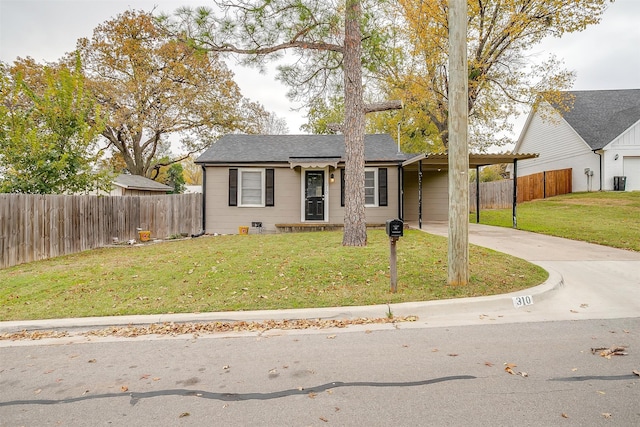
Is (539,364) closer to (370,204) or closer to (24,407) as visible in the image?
(24,407)

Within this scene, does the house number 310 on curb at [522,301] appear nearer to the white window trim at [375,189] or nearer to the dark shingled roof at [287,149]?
the white window trim at [375,189]

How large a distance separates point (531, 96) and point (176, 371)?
835 inches

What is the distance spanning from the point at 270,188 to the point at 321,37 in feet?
20.9

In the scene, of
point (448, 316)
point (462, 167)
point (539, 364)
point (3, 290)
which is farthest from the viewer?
point (3, 290)

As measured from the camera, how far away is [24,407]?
2.70 m

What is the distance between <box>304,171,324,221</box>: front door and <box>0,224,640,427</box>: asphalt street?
362 inches

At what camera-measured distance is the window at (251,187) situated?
1384cm

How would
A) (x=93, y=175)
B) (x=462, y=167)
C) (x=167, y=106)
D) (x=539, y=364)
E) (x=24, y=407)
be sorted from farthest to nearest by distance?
1. (x=167, y=106)
2. (x=93, y=175)
3. (x=462, y=167)
4. (x=539, y=364)
5. (x=24, y=407)

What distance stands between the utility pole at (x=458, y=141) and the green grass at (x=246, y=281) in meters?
0.61

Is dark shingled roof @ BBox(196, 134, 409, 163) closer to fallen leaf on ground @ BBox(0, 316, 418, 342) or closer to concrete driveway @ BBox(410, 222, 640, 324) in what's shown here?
concrete driveway @ BBox(410, 222, 640, 324)

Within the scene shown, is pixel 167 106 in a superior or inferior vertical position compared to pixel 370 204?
superior

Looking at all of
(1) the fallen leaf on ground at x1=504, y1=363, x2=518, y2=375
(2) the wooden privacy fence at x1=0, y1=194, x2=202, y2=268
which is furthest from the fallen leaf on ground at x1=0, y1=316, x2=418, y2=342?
(2) the wooden privacy fence at x1=0, y1=194, x2=202, y2=268

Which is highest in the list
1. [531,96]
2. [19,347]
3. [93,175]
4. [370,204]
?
[531,96]

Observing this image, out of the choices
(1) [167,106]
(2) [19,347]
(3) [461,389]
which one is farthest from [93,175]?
(1) [167,106]
